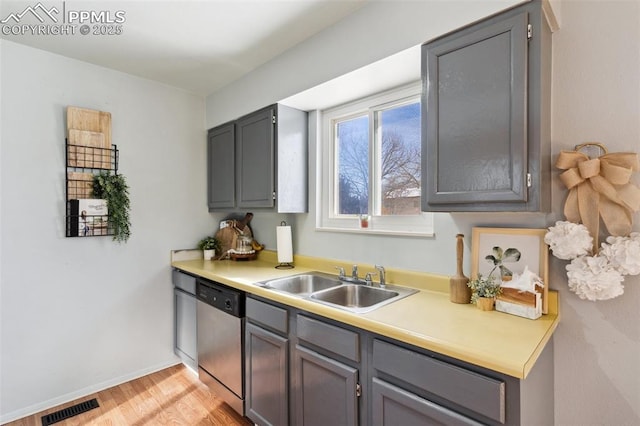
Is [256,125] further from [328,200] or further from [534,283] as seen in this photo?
[534,283]

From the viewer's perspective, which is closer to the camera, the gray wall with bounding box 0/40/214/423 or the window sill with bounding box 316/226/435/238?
the window sill with bounding box 316/226/435/238

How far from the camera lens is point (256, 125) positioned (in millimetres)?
2400

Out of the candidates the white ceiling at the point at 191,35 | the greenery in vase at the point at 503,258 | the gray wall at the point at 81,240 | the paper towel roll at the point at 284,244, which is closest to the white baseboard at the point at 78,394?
the gray wall at the point at 81,240

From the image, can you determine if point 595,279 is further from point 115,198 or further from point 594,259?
point 115,198

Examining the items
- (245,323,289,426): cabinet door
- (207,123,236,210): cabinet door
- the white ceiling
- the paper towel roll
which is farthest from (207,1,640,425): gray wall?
(207,123,236,210): cabinet door

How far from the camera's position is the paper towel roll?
2416mm

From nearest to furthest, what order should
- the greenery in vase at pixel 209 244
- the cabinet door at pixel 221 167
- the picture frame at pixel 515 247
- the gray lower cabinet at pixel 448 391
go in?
the gray lower cabinet at pixel 448 391 → the picture frame at pixel 515 247 → the cabinet door at pixel 221 167 → the greenery in vase at pixel 209 244

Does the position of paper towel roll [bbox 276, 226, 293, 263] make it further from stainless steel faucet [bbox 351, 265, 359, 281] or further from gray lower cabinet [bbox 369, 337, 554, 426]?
gray lower cabinet [bbox 369, 337, 554, 426]

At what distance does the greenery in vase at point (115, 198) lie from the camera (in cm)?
235

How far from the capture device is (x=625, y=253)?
1.12 metres

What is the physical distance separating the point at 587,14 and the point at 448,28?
51 cm

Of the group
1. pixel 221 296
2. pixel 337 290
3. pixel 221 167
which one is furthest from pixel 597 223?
pixel 221 167

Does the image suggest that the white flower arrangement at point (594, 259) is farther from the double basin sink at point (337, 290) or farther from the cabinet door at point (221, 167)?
the cabinet door at point (221, 167)

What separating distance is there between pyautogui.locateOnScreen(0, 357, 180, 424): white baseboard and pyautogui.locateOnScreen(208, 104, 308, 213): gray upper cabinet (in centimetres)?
145
